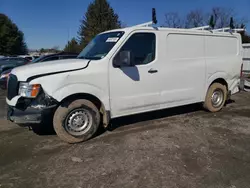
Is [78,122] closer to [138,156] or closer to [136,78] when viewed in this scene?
[138,156]

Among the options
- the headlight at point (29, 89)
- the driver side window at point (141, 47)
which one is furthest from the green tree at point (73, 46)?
the headlight at point (29, 89)

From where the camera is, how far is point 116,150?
3.73 metres

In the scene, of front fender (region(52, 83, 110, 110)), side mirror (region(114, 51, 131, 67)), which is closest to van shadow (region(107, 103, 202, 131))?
front fender (region(52, 83, 110, 110))

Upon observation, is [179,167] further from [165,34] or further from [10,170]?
[165,34]

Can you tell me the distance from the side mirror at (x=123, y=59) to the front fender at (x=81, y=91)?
0.61 metres

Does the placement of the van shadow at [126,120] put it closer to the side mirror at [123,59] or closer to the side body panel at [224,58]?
the side body panel at [224,58]

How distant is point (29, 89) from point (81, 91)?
0.88m

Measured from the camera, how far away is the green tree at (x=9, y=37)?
5036cm

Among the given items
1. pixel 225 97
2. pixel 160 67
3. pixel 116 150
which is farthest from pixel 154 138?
pixel 225 97

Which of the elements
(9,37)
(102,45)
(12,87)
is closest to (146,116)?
(102,45)

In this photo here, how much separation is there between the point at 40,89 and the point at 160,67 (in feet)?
8.21

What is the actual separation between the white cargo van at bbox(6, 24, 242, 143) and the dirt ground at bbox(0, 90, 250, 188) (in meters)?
0.49

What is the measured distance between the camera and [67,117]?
12.9 ft

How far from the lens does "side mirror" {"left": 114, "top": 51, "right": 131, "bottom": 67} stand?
158 inches
